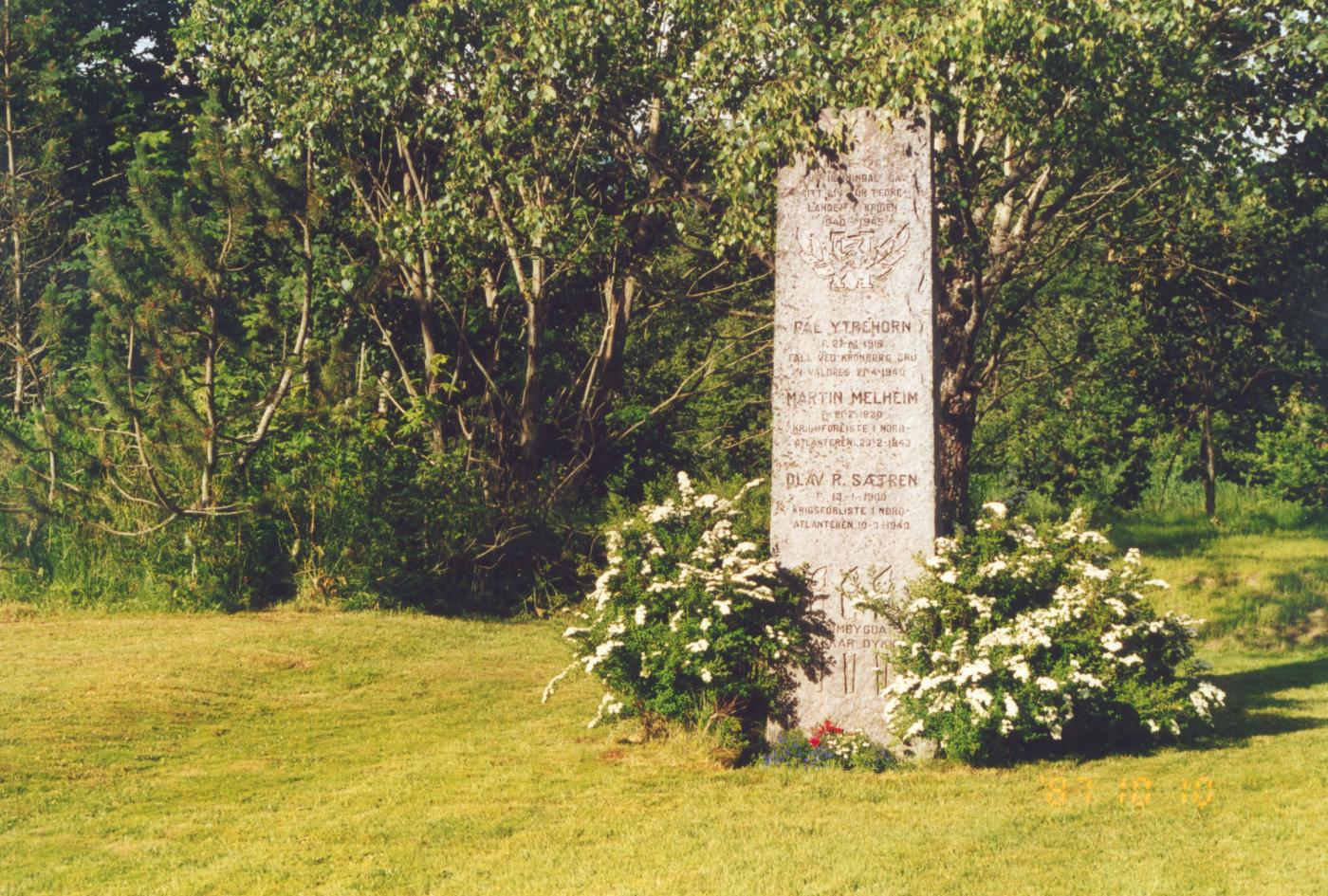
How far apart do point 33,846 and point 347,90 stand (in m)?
8.23

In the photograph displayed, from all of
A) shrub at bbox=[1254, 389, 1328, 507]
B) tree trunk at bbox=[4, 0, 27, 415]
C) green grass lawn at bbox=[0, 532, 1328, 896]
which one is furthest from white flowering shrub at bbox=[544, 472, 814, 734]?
tree trunk at bbox=[4, 0, 27, 415]

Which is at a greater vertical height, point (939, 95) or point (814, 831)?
point (939, 95)

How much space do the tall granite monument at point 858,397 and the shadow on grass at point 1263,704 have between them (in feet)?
7.11

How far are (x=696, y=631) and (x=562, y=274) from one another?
7.73 meters

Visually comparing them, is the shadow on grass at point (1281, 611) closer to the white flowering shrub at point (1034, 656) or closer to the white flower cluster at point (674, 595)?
the white flowering shrub at point (1034, 656)

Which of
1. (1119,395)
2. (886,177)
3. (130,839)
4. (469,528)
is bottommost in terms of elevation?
(130,839)

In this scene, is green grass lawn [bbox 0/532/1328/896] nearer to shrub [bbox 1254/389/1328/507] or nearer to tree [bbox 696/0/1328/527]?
tree [bbox 696/0/1328/527]

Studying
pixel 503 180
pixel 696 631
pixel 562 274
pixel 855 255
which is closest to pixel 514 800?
pixel 696 631

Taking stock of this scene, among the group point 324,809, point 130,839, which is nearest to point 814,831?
point 324,809

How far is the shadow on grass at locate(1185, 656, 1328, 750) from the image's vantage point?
891cm

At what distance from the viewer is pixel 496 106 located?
41.2ft

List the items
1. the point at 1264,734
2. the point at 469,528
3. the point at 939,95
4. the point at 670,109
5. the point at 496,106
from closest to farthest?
the point at 1264,734 < the point at 939,95 < the point at 496,106 < the point at 670,109 < the point at 469,528

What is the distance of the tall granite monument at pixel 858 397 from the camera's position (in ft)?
28.5

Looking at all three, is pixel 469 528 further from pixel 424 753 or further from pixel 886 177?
pixel 886 177
